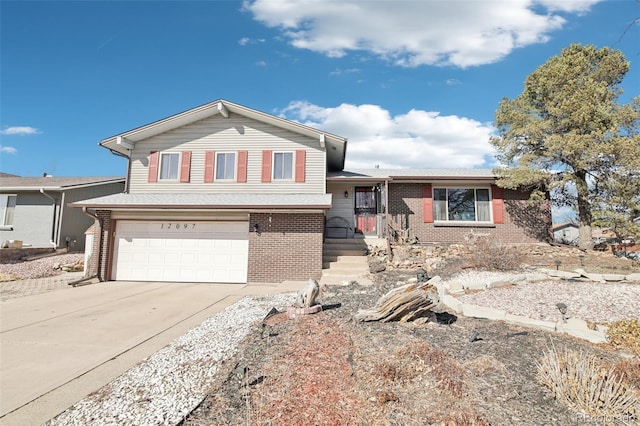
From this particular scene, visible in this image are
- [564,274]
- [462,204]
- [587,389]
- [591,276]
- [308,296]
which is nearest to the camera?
[587,389]

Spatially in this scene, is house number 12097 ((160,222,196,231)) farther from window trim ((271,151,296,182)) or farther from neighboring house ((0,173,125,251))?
neighboring house ((0,173,125,251))

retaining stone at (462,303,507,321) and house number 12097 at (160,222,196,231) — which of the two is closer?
retaining stone at (462,303,507,321)

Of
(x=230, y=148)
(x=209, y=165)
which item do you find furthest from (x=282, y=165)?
(x=209, y=165)

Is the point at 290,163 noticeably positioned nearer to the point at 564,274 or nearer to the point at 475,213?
the point at 475,213

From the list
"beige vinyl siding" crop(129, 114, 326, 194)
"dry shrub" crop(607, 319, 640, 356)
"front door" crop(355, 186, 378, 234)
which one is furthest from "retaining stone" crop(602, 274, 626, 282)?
"beige vinyl siding" crop(129, 114, 326, 194)

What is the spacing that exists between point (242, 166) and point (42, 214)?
1220 cm

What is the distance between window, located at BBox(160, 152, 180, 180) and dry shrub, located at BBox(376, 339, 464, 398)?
11929 mm

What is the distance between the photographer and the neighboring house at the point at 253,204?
10.8 meters

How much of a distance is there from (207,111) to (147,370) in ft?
35.9

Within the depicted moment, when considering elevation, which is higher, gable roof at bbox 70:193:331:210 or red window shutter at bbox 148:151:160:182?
red window shutter at bbox 148:151:160:182

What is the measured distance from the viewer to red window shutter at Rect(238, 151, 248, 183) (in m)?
12.6

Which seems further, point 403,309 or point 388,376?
point 403,309

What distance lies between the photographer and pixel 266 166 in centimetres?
1255

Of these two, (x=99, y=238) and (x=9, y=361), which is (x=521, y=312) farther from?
(x=99, y=238)
